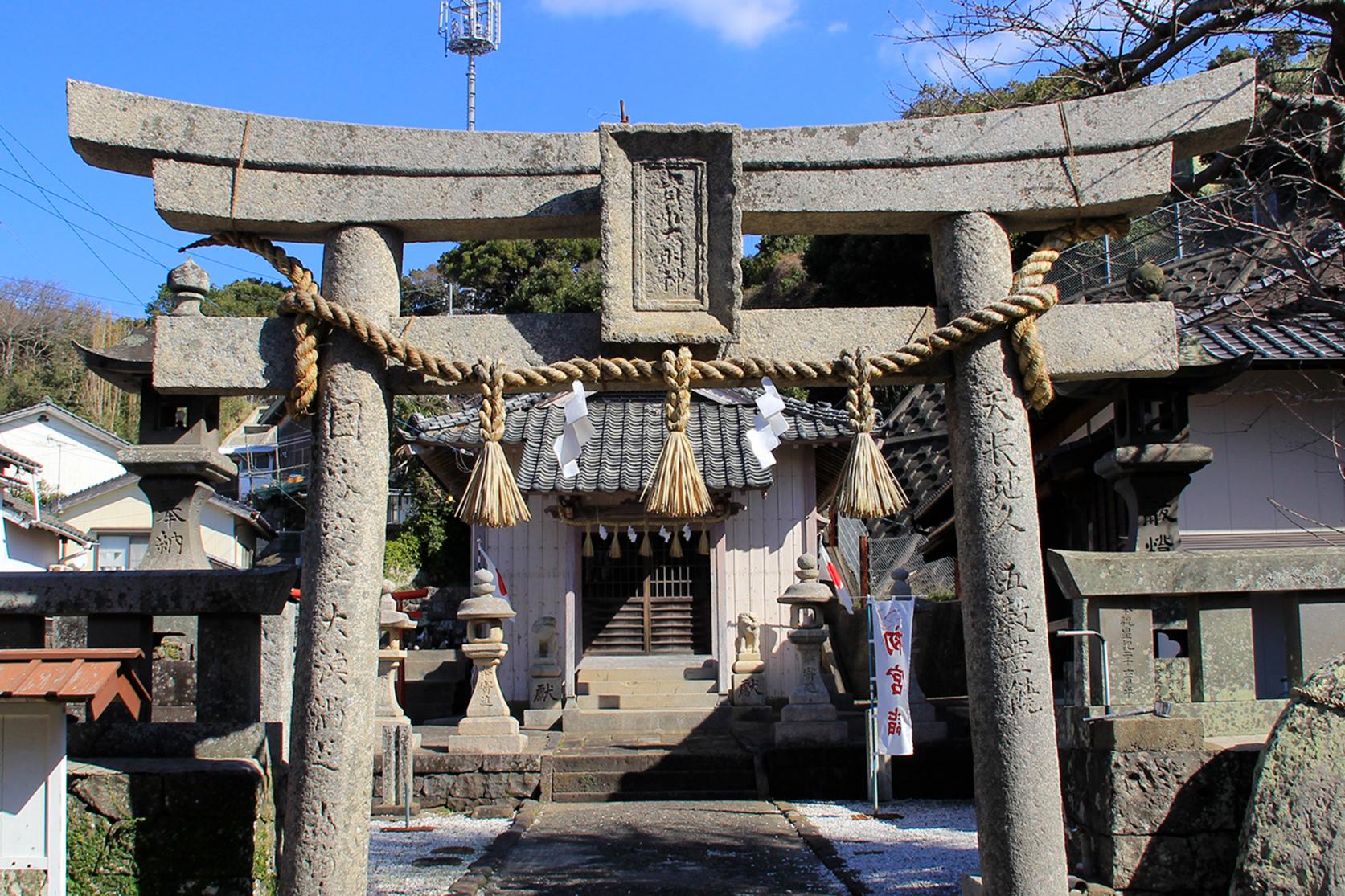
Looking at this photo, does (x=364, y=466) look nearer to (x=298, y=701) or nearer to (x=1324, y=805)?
A: (x=298, y=701)

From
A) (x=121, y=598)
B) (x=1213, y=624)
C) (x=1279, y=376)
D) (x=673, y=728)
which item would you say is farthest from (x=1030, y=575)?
(x=673, y=728)

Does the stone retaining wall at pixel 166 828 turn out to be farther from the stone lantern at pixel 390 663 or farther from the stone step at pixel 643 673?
the stone step at pixel 643 673

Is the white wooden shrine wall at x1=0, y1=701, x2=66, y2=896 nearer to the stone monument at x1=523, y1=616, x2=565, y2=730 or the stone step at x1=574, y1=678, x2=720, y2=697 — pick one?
the stone monument at x1=523, y1=616, x2=565, y2=730

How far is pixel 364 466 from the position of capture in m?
5.30

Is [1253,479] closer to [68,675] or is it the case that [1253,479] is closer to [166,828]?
[166,828]

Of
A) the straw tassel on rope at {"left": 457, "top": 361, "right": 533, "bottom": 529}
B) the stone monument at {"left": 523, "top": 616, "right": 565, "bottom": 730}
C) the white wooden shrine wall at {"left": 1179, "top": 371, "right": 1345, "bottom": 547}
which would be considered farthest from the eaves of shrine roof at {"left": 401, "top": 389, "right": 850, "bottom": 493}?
the straw tassel on rope at {"left": 457, "top": 361, "right": 533, "bottom": 529}

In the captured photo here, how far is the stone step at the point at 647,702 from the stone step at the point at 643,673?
0.37 metres

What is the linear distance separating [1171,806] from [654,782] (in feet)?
26.9

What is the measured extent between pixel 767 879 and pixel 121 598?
15.9 ft

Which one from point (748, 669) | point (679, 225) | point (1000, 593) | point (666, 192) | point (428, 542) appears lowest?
point (748, 669)

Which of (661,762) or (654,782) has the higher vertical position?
(661,762)

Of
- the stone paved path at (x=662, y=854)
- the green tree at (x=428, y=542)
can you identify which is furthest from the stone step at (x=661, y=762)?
the green tree at (x=428, y=542)

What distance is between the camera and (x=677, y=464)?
17.1 feet

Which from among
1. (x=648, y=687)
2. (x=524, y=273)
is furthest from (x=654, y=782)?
(x=524, y=273)
